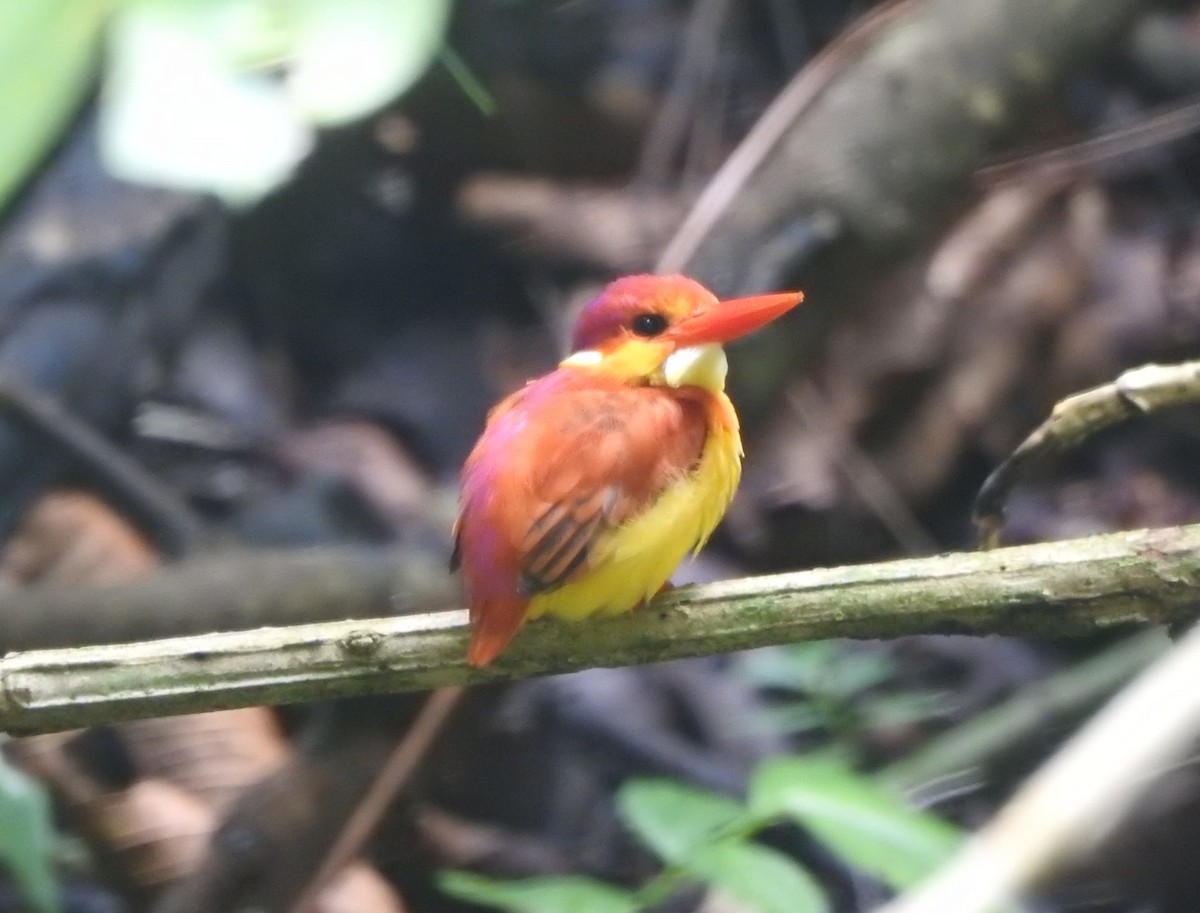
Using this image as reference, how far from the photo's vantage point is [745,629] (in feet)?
5.60

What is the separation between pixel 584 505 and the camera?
1.74 m

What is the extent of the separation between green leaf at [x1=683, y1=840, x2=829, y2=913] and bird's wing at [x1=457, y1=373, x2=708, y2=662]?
50cm

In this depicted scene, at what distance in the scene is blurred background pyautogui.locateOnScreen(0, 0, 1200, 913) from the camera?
9.30 ft

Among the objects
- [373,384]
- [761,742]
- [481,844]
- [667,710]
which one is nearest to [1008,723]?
[761,742]

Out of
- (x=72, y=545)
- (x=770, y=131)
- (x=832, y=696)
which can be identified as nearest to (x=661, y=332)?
(x=832, y=696)

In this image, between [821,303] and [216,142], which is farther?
[821,303]

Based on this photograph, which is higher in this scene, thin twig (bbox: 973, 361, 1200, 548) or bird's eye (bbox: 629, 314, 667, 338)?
thin twig (bbox: 973, 361, 1200, 548)

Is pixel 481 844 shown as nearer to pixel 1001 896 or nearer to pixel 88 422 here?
pixel 88 422

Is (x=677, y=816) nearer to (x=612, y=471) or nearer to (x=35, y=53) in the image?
(x=612, y=471)

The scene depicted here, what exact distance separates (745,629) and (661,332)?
46cm

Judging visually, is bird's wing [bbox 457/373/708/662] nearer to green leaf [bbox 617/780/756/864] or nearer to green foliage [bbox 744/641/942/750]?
green leaf [bbox 617/780/756/864]

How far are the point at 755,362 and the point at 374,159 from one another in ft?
5.44

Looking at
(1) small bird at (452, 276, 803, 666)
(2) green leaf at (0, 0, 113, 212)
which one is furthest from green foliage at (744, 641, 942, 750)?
(2) green leaf at (0, 0, 113, 212)

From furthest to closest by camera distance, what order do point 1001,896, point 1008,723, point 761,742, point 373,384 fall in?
point 373,384
point 761,742
point 1008,723
point 1001,896
